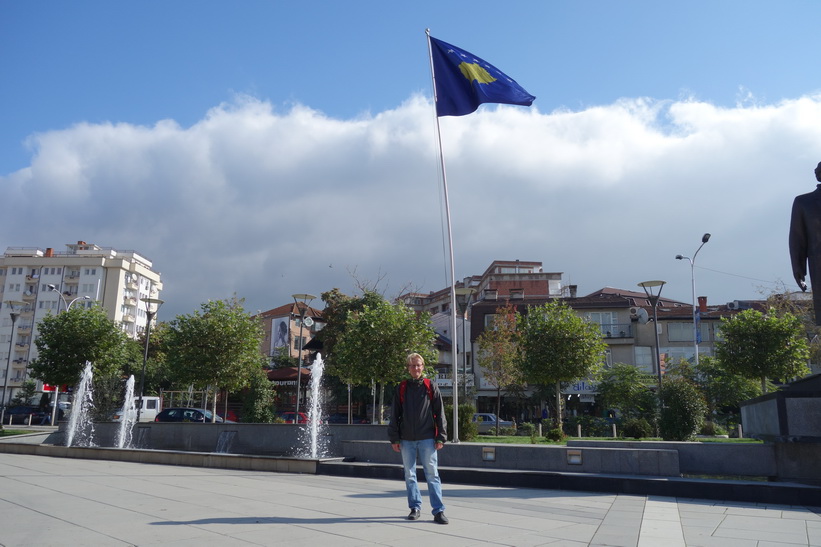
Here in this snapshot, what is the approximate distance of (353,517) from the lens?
6.68 m

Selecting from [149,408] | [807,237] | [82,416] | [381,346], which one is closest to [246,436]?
[381,346]

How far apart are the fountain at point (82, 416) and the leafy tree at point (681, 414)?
2092 centimetres

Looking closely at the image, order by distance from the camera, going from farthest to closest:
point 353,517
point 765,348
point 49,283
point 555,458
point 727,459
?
point 49,283 < point 765,348 < point 555,458 < point 727,459 < point 353,517

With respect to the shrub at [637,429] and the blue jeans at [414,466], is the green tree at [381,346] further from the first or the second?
the blue jeans at [414,466]

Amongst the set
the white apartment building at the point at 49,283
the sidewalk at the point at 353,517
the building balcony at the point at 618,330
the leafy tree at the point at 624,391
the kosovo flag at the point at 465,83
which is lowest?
the sidewalk at the point at 353,517

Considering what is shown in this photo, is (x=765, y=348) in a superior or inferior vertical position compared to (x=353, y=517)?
superior

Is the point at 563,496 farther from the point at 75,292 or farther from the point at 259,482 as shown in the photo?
the point at 75,292

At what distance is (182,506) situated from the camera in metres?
7.39

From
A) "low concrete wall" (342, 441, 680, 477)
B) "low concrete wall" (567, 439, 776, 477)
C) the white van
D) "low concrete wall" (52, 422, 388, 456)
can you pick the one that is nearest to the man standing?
"low concrete wall" (342, 441, 680, 477)

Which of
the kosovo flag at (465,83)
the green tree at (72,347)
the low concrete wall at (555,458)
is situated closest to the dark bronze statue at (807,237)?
the low concrete wall at (555,458)

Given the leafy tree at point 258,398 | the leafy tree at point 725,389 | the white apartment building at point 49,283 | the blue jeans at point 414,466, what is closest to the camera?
the blue jeans at point 414,466

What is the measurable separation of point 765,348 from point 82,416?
101 ft

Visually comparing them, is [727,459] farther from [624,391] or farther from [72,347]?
[72,347]

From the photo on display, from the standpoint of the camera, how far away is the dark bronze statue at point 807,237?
947 centimetres
